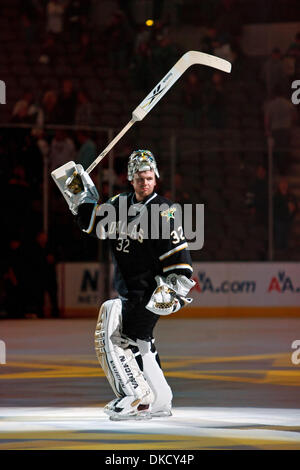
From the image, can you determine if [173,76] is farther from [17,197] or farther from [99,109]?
[99,109]

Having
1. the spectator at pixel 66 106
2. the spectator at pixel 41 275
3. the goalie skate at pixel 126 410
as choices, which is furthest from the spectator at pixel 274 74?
the goalie skate at pixel 126 410

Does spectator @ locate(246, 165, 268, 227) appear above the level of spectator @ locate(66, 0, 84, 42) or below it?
below

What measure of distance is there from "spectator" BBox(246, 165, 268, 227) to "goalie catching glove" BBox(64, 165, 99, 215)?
1227cm

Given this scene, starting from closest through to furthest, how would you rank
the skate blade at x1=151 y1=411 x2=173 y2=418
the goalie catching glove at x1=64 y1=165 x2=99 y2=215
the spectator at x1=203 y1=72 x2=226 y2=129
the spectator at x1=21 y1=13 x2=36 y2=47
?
1. the skate blade at x1=151 y1=411 x2=173 y2=418
2. the goalie catching glove at x1=64 y1=165 x2=99 y2=215
3. the spectator at x1=203 y1=72 x2=226 y2=129
4. the spectator at x1=21 y1=13 x2=36 y2=47

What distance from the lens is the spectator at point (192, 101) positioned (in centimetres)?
2300

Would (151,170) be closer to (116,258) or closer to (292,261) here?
(116,258)

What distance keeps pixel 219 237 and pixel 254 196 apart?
0.94m

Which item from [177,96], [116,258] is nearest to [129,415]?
[116,258]

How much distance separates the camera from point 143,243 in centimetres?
829

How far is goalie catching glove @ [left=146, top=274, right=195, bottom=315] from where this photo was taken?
8078mm

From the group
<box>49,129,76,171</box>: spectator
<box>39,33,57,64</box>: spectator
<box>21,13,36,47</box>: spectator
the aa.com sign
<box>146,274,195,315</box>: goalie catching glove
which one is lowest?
<box>146,274,195,315</box>: goalie catching glove

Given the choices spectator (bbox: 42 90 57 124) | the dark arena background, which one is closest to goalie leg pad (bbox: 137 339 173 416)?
the dark arena background

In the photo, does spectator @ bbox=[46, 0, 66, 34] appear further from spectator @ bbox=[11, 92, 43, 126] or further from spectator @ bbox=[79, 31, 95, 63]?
spectator @ bbox=[11, 92, 43, 126]

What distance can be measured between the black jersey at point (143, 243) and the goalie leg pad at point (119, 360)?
0.21 metres
